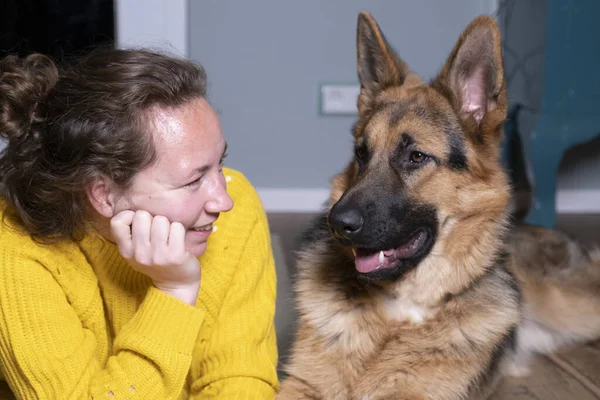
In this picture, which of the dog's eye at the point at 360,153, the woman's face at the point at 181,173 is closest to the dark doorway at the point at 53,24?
the dog's eye at the point at 360,153

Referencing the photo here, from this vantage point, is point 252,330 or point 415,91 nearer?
point 252,330

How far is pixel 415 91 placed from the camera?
1.94m

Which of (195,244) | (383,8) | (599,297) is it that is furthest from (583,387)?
(383,8)

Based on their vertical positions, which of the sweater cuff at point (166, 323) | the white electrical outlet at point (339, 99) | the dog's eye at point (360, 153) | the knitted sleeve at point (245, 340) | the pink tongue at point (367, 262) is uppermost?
the dog's eye at point (360, 153)

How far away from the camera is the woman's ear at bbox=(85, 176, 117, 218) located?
151 cm

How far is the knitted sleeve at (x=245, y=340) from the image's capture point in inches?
64.4

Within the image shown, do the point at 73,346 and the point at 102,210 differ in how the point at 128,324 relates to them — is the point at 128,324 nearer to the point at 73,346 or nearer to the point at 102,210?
the point at 73,346

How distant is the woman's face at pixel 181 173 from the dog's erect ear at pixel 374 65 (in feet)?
2.09

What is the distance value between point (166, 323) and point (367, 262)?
53 centimetres

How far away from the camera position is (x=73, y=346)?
1.50 meters

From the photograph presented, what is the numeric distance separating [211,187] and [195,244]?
15 centimetres

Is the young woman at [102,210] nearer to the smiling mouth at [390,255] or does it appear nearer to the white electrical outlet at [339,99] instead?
the smiling mouth at [390,255]

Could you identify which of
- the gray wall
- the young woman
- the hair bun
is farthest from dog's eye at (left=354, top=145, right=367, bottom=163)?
the gray wall

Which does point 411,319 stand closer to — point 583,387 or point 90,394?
point 583,387
